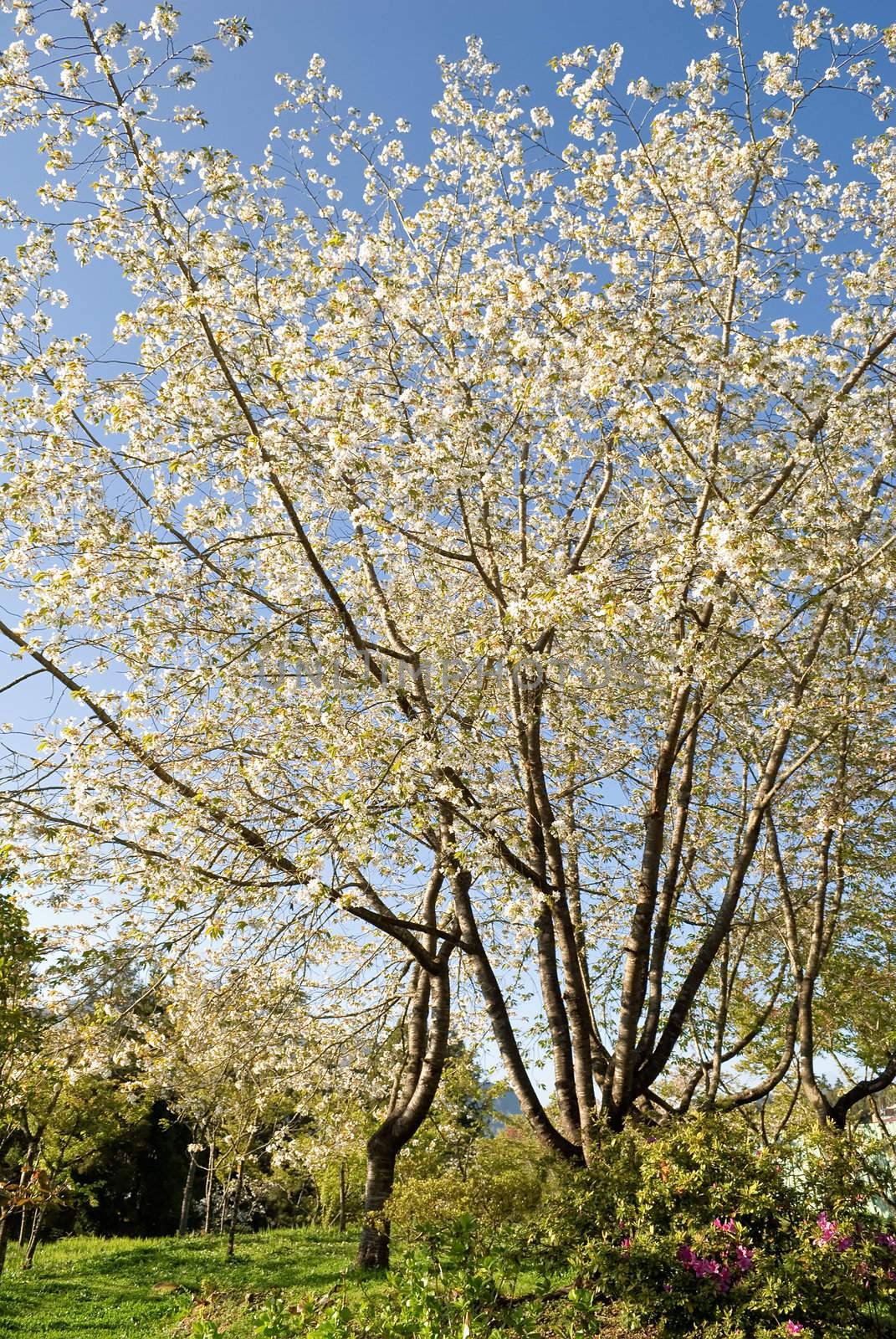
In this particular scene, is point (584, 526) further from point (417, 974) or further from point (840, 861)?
point (417, 974)

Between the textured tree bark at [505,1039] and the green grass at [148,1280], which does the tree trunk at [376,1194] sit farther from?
the textured tree bark at [505,1039]

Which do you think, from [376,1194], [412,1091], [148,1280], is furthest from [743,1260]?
[148,1280]

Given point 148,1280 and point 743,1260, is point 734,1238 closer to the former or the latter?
point 743,1260

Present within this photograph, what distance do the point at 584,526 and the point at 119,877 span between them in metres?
4.72

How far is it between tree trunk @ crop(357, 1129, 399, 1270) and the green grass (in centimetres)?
53

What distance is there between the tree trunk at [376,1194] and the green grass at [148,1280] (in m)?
0.53

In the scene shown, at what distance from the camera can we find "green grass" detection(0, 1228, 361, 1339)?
9.37m

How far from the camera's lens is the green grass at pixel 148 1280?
9.37 metres

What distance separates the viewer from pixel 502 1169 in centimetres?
1363

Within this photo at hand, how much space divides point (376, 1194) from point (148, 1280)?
686cm

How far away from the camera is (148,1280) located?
45.6 feet

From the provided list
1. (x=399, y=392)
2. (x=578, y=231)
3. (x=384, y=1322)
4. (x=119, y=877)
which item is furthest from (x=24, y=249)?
(x=384, y=1322)

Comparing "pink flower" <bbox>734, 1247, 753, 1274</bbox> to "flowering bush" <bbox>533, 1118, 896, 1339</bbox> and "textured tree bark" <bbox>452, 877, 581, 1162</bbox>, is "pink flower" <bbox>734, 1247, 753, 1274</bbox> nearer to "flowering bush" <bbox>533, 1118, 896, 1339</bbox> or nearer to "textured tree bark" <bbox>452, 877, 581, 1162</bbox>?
"flowering bush" <bbox>533, 1118, 896, 1339</bbox>

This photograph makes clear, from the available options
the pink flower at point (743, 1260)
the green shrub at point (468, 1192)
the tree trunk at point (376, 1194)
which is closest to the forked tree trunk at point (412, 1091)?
the tree trunk at point (376, 1194)
